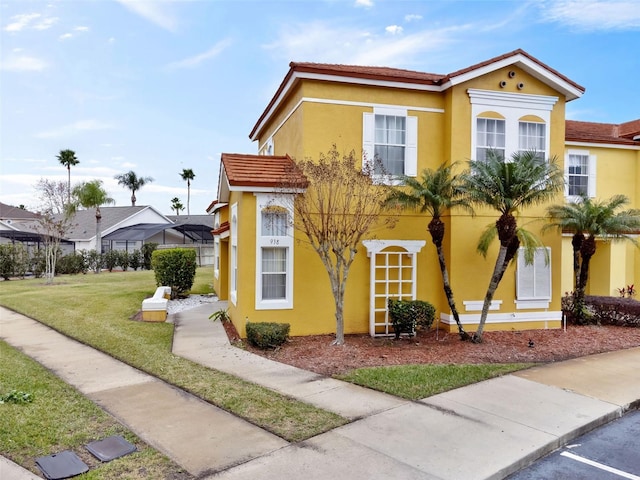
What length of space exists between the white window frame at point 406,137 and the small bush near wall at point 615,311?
701 cm

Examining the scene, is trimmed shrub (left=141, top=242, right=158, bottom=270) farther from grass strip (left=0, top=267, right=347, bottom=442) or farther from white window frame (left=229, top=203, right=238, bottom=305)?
white window frame (left=229, top=203, right=238, bottom=305)

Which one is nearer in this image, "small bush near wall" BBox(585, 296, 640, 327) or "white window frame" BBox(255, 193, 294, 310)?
"white window frame" BBox(255, 193, 294, 310)

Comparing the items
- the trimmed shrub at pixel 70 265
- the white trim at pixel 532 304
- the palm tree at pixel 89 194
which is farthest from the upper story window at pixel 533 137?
the palm tree at pixel 89 194

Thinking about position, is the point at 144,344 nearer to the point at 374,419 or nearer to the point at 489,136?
the point at 374,419

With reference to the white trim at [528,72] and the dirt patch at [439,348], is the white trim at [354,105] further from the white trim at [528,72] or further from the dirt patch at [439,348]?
the dirt patch at [439,348]

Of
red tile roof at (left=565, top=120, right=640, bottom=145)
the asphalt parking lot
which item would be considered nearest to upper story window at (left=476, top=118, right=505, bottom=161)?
red tile roof at (left=565, top=120, right=640, bottom=145)

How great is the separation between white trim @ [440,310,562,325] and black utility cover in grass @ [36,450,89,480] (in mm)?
9309

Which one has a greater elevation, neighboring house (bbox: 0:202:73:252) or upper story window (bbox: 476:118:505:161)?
upper story window (bbox: 476:118:505:161)

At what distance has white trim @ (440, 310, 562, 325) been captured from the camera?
40.3 feet

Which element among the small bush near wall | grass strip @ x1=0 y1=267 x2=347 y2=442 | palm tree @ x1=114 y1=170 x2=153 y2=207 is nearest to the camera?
grass strip @ x1=0 y1=267 x2=347 y2=442

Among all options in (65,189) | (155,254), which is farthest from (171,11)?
(65,189)

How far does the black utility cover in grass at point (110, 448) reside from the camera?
5125 mm

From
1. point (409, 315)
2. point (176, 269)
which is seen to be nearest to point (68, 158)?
point (176, 269)

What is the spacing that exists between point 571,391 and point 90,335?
33.9 feet
